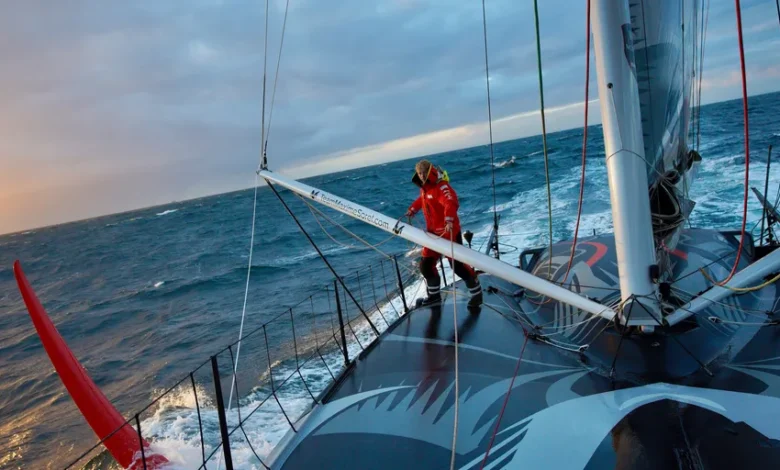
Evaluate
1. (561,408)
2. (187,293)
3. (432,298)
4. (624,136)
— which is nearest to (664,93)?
(624,136)

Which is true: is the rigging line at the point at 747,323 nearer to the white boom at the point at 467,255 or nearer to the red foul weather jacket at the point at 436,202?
the white boom at the point at 467,255

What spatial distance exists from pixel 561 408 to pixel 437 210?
2.88 metres

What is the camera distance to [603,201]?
20.8m

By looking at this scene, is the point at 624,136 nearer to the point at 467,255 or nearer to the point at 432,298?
the point at 467,255

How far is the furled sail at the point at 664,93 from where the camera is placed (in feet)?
14.5

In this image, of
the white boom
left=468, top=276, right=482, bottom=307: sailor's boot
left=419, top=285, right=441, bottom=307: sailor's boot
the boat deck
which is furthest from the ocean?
the white boom

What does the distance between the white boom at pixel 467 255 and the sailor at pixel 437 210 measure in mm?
635

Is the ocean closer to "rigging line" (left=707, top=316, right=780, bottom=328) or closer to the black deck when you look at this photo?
the black deck

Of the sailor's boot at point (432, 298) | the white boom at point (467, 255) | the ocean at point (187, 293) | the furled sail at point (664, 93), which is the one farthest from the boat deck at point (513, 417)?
the ocean at point (187, 293)

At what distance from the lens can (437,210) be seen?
5.96 meters

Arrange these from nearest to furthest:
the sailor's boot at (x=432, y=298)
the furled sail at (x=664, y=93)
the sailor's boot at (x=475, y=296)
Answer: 1. the furled sail at (x=664, y=93)
2. the sailor's boot at (x=475, y=296)
3. the sailor's boot at (x=432, y=298)

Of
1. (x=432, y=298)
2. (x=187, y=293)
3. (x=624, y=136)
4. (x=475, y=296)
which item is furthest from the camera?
(x=187, y=293)

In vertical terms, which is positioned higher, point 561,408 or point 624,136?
point 624,136

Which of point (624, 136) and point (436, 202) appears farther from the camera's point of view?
point (436, 202)
